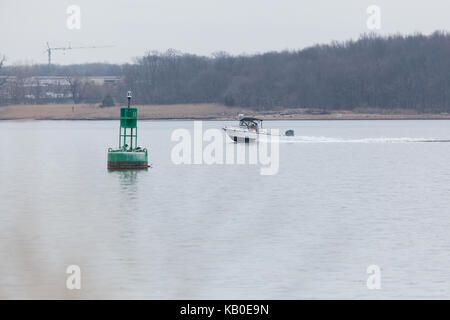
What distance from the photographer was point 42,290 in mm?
32188

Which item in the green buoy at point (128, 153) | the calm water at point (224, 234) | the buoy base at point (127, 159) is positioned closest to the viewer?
the calm water at point (224, 234)

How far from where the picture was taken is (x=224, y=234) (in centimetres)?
4494

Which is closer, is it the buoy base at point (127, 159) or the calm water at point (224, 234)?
the calm water at point (224, 234)

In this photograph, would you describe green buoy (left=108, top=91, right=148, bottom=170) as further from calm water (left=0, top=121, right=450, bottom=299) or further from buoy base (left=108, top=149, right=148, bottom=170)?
calm water (left=0, top=121, right=450, bottom=299)

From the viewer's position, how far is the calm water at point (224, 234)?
33.6 metres

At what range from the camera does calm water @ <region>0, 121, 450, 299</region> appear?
1321 inches

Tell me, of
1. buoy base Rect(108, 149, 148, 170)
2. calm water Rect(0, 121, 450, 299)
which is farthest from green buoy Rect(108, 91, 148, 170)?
calm water Rect(0, 121, 450, 299)

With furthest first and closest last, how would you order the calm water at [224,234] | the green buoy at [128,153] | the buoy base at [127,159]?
the buoy base at [127,159], the green buoy at [128,153], the calm water at [224,234]

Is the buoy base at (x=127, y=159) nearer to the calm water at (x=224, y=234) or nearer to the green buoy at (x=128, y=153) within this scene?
the green buoy at (x=128, y=153)

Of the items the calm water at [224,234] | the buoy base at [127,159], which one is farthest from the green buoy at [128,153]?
the calm water at [224,234]

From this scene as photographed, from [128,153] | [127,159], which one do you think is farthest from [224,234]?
[127,159]

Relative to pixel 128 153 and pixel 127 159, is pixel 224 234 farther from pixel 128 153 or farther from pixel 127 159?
pixel 127 159

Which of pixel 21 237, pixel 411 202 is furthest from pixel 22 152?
pixel 21 237
